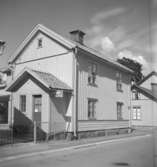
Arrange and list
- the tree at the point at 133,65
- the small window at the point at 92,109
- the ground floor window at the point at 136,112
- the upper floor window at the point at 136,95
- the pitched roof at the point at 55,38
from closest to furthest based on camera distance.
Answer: the pitched roof at the point at 55,38
the small window at the point at 92,109
the ground floor window at the point at 136,112
the upper floor window at the point at 136,95
the tree at the point at 133,65

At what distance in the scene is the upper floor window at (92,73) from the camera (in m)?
17.7

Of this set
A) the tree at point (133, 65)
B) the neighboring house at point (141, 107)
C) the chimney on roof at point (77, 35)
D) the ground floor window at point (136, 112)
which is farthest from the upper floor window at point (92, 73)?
the tree at point (133, 65)

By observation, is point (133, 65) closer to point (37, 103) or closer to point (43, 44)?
point (43, 44)

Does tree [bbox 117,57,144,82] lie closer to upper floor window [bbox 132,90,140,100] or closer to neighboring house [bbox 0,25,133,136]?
upper floor window [bbox 132,90,140,100]

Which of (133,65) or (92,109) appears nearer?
(92,109)

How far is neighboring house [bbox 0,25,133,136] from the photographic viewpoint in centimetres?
1537

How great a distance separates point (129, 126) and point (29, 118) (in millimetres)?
10186

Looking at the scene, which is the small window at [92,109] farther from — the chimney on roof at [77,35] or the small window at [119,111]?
the chimney on roof at [77,35]

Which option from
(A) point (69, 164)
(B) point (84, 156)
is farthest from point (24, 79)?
(A) point (69, 164)

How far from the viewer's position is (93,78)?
1822cm

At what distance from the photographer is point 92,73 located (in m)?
18.0

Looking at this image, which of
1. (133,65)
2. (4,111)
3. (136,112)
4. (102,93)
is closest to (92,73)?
(102,93)

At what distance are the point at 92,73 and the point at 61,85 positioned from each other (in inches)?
127

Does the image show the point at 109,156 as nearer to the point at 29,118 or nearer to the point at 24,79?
the point at 29,118
